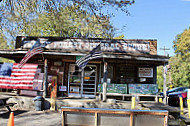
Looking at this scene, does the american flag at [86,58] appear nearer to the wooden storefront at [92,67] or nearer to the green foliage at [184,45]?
the wooden storefront at [92,67]

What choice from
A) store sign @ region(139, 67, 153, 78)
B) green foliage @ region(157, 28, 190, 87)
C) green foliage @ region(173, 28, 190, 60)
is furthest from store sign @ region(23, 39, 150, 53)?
green foliage @ region(173, 28, 190, 60)

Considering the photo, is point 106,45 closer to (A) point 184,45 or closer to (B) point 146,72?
(B) point 146,72

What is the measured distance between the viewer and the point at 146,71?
507 inches

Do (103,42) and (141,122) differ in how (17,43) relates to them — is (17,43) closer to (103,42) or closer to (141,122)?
(103,42)

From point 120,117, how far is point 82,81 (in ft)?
30.4

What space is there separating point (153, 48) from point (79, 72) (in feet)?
19.3

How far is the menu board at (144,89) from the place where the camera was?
445 inches

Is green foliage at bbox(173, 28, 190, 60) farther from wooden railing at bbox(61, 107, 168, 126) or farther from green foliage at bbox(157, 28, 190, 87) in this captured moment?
wooden railing at bbox(61, 107, 168, 126)

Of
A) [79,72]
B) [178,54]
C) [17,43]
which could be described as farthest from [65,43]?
[178,54]

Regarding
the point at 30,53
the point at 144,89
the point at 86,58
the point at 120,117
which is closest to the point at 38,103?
the point at 30,53

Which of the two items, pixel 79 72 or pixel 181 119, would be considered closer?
pixel 181 119

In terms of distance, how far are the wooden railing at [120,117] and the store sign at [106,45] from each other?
360 inches

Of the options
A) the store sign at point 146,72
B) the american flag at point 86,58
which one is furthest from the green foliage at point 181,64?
the american flag at point 86,58

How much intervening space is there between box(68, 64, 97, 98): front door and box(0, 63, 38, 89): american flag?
3.28m
